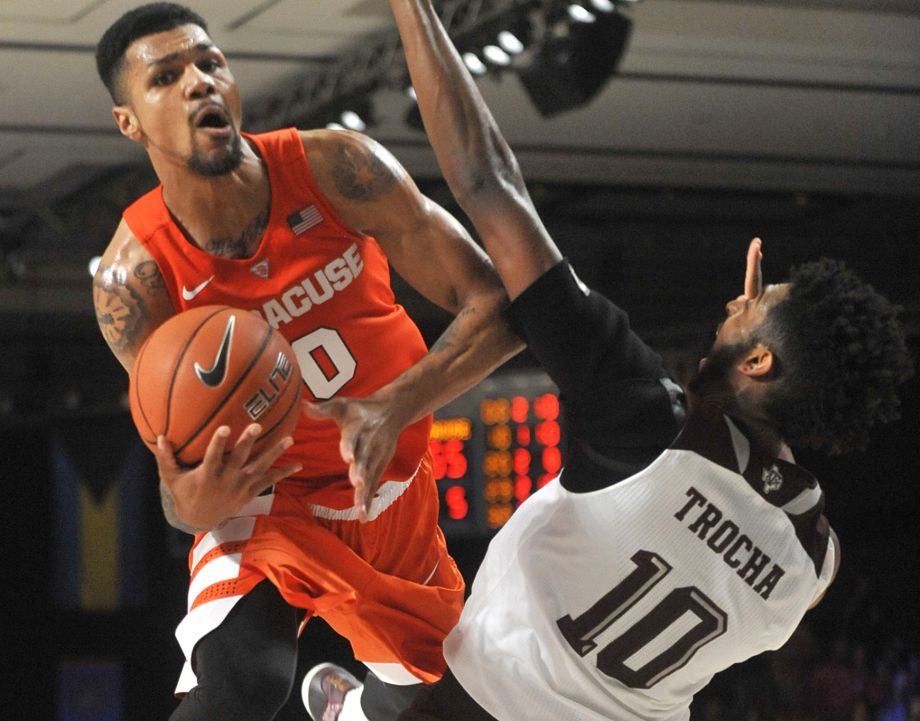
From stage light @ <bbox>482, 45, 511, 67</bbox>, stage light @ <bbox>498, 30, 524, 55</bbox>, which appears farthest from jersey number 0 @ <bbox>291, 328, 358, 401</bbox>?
stage light @ <bbox>482, 45, 511, 67</bbox>

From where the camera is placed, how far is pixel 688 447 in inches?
97.3

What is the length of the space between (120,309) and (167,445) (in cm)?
43

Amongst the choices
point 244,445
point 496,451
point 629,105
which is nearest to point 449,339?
point 244,445

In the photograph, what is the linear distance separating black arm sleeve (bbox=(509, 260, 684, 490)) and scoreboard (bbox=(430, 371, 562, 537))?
19.9ft

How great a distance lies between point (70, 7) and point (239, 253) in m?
3.62

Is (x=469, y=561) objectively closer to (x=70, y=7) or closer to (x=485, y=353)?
(x=70, y=7)

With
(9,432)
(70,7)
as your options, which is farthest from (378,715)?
(9,432)

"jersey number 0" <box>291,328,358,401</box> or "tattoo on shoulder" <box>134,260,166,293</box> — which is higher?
"tattoo on shoulder" <box>134,260,166,293</box>

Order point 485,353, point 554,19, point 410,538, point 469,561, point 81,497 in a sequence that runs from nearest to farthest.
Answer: point 485,353 < point 410,538 < point 554,19 < point 469,561 < point 81,497

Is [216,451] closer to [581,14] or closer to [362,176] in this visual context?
[362,176]

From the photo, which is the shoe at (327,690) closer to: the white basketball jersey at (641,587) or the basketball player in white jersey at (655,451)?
the white basketball jersey at (641,587)

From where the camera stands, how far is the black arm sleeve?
7.67ft

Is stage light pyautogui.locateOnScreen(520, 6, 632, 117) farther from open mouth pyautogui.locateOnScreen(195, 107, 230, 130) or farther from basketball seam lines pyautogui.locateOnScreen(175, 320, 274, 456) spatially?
basketball seam lines pyautogui.locateOnScreen(175, 320, 274, 456)

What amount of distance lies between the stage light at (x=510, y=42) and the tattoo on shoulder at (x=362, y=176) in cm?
320
